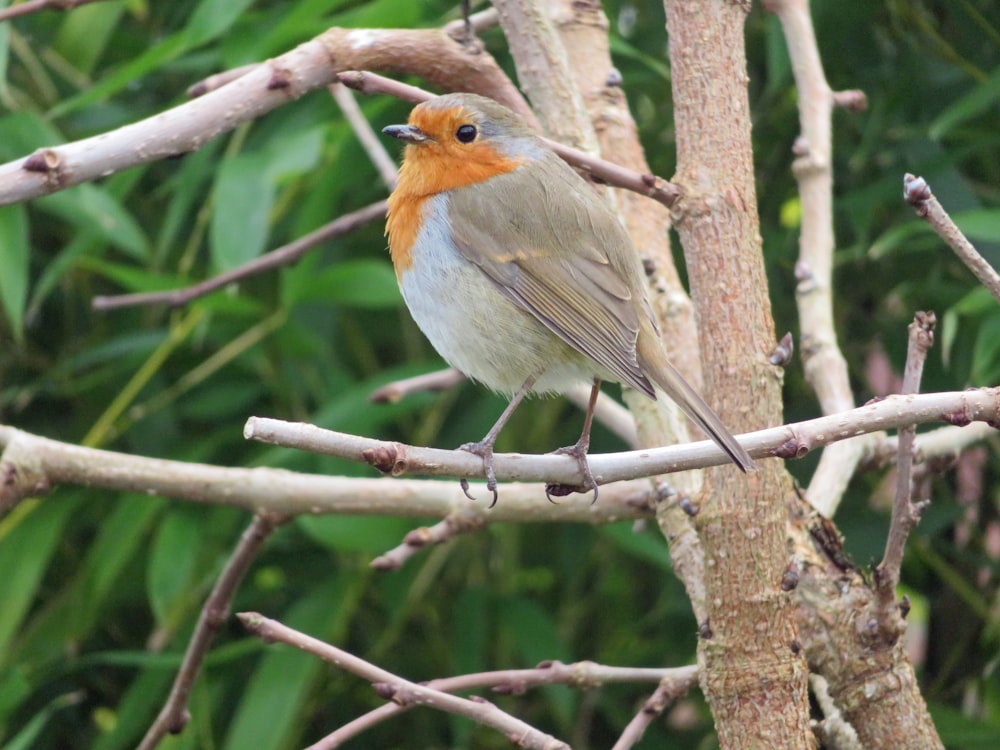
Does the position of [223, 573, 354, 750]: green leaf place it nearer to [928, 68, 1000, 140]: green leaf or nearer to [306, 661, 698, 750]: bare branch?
[306, 661, 698, 750]: bare branch

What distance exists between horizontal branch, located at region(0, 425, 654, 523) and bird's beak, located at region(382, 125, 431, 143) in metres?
0.67

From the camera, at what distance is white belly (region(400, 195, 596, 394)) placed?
216 cm

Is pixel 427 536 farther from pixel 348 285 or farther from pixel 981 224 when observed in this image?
pixel 981 224

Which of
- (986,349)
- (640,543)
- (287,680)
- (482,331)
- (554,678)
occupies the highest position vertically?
(482,331)

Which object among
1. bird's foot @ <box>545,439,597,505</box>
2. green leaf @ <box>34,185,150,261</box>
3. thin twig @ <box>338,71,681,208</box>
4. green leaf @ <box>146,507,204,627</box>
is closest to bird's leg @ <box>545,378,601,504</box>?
bird's foot @ <box>545,439,597,505</box>

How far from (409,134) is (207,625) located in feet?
3.25

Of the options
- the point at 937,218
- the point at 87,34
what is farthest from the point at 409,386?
the point at 87,34

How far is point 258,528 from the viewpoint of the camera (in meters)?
2.15

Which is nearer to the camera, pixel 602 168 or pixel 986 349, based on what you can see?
pixel 602 168

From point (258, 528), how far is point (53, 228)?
1.58 m

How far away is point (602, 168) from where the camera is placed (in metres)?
1.86

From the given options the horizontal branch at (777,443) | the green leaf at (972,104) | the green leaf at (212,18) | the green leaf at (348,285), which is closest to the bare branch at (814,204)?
the green leaf at (972,104)

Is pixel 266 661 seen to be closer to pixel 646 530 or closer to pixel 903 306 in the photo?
pixel 646 530

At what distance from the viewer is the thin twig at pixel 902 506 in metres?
1.54
